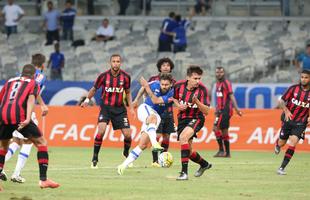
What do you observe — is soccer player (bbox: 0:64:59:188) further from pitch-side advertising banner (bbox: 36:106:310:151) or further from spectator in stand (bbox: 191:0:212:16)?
spectator in stand (bbox: 191:0:212:16)

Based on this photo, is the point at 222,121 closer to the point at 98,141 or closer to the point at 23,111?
the point at 98,141

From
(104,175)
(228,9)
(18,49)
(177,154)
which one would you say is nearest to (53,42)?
(18,49)

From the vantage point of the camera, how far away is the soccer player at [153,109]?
1742 cm

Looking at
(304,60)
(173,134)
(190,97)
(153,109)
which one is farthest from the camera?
(304,60)

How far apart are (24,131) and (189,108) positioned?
10.4 ft

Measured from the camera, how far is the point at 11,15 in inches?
1374

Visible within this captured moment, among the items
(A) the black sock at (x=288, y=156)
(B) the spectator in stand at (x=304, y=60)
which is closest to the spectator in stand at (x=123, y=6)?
(B) the spectator in stand at (x=304, y=60)

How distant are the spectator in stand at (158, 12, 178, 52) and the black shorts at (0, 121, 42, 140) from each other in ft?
60.2

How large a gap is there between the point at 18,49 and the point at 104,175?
1860 centimetres

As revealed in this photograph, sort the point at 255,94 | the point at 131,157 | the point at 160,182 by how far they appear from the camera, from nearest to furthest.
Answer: the point at 160,182 → the point at 131,157 → the point at 255,94

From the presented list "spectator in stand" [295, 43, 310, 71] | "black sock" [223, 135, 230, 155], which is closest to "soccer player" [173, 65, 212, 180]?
"black sock" [223, 135, 230, 155]

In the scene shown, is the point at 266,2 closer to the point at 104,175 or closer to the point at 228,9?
the point at 228,9

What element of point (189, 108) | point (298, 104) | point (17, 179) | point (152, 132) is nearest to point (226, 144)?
point (298, 104)

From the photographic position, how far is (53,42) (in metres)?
34.8
